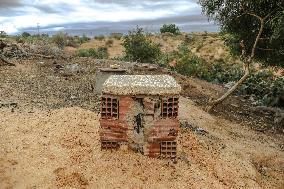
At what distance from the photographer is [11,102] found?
1327 centimetres

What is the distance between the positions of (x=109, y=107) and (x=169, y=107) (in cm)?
128

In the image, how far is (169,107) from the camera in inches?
368

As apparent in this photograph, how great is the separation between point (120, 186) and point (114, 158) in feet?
2.70

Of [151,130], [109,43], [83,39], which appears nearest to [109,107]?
[151,130]

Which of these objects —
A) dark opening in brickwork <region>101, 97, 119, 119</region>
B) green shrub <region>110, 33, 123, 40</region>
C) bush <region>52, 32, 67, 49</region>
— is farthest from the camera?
green shrub <region>110, 33, 123, 40</region>

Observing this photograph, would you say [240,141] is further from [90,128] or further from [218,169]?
[90,128]

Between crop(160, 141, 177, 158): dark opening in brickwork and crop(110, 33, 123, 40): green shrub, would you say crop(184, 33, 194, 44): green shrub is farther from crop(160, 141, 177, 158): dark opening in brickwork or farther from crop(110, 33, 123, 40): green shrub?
crop(160, 141, 177, 158): dark opening in brickwork

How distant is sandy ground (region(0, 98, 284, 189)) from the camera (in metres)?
9.02

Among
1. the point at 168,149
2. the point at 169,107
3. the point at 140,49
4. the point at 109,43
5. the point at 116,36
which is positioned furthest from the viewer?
the point at 116,36

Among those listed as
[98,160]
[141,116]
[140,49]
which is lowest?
[98,160]

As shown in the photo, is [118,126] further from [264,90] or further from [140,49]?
[140,49]

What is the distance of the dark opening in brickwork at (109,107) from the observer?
372 inches

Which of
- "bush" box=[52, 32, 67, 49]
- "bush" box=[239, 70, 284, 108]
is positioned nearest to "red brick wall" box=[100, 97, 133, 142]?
"bush" box=[239, 70, 284, 108]

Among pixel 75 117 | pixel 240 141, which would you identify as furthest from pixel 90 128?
pixel 240 141
